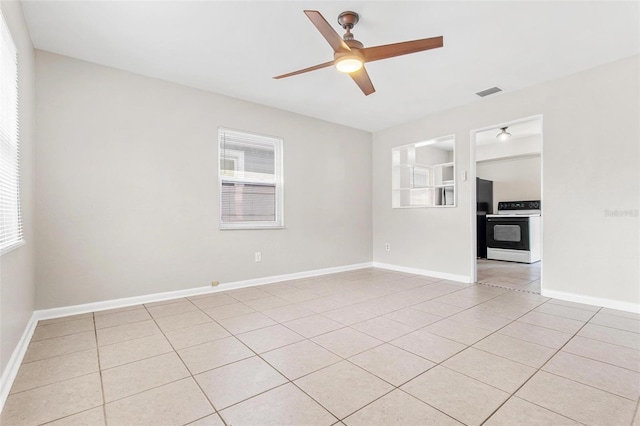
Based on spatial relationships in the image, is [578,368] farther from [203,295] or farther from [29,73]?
[29,73]

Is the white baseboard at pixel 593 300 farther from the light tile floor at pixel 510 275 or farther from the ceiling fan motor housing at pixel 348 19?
the ceiling fan motor housing at pixel 348 19

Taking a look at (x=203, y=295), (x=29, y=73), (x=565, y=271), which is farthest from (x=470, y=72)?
(x=29, y=73)

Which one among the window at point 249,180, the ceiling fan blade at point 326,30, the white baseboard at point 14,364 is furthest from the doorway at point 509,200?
the white baseboard at point 14,364

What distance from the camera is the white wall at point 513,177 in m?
6.57

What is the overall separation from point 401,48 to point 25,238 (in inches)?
126

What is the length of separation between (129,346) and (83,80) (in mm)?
2584

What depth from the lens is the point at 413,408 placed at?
1497 millimetres

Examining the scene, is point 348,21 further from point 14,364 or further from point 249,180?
point 14,364

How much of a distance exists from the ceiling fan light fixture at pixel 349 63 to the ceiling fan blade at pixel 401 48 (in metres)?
0.06

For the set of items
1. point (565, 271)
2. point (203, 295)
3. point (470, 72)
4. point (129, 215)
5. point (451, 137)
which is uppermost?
point (470, 72)

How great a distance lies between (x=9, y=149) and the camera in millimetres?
1986

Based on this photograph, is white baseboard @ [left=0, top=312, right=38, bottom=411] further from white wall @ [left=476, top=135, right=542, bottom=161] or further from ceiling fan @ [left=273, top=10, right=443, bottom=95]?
white wall @ [left=476, top=135, right=542, bottom=161]

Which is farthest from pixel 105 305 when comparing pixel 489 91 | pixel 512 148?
pixel 512 148

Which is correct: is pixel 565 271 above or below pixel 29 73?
below
